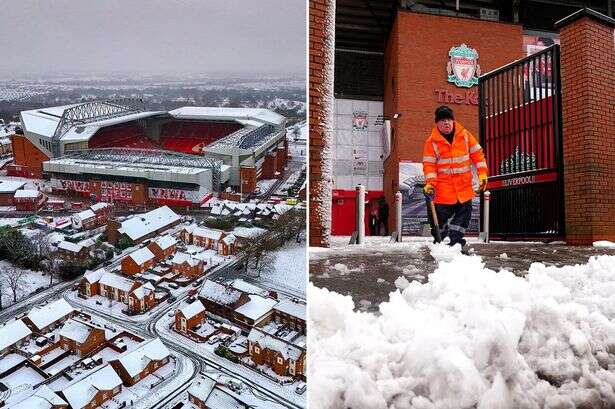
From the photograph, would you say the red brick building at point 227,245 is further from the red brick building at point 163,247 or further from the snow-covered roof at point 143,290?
the snow-covered roof at point 143,290

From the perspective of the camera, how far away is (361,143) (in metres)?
1.86

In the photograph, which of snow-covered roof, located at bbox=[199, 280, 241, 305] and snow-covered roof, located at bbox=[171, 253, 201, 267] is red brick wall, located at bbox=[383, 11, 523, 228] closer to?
snow-covered roof, located at bbox=[199, 280, 241, 305]

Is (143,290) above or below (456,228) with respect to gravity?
below

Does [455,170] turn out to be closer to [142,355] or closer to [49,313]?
[142,355]

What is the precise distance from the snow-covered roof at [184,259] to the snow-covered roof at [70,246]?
1.09 ft

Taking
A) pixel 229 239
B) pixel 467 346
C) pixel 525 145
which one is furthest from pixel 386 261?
pixel 525 145

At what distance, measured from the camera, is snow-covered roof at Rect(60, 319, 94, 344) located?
1736 millimetres

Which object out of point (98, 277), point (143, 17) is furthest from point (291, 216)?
point (143, 17)

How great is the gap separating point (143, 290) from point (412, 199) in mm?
1039

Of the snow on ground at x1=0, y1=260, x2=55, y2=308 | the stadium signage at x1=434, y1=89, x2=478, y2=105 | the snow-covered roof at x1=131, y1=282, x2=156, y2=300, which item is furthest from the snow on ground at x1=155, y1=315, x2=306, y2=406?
the stadium signage at x1=434, y1=89, x2=478, y2=105

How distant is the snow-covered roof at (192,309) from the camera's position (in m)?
1.89

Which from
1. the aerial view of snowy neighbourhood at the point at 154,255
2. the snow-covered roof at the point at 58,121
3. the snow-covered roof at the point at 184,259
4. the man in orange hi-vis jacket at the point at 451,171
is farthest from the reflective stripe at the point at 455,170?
the snow-covered roof at the point at 58,121

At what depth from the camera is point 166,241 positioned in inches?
75.7

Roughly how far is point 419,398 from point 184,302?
923 mm
